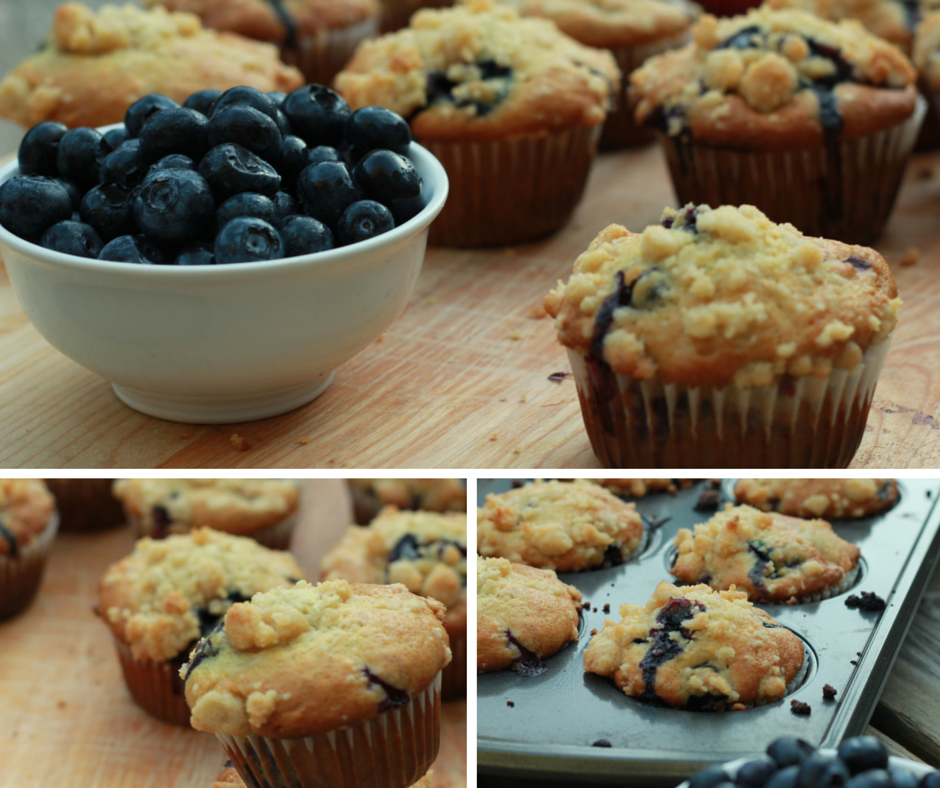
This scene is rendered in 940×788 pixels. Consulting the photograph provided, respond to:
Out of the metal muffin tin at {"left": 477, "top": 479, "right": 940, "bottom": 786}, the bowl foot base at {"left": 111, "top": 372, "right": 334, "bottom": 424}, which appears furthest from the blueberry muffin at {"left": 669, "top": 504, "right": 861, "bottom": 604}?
the bowl foot base at {"left": 111, "top": 372, "right": 334, "bottom": 424}

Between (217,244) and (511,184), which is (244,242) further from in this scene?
(511,184)

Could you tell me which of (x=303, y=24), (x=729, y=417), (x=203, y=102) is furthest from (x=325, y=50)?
(x=729, y=417)

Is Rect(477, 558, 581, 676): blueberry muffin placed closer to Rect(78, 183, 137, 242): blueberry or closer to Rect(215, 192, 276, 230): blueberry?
Rect(215, 192, 276, 230): blueberry

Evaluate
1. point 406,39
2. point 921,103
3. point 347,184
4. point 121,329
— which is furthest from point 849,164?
point 121,329

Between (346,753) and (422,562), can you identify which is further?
(422,562)

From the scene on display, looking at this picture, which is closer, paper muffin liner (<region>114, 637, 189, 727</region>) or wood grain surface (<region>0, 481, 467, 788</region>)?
wood grain surface (<region>0, 481, 467, 788</region>)
